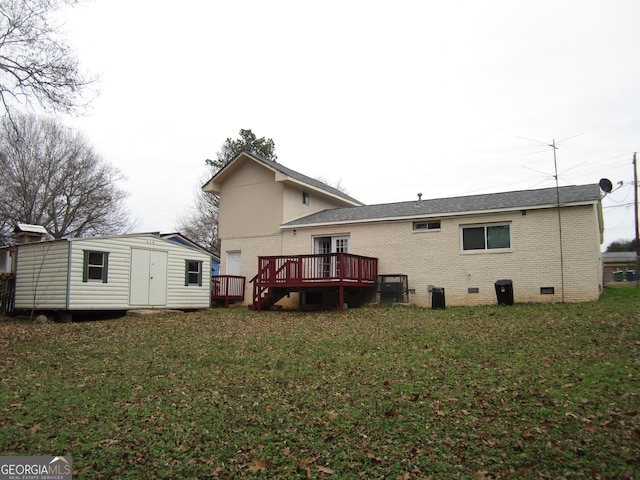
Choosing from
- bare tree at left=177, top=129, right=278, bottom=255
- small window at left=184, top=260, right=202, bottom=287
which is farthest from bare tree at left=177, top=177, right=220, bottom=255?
small window at left=184, top=260, right=202, bottom=287

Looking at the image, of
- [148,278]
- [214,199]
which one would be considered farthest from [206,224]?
[148,278]

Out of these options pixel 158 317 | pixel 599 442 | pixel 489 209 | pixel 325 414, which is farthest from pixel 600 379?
pixel 158 317

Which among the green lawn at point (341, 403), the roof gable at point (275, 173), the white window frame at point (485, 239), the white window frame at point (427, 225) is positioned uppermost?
the roof gable at point (275, 173)

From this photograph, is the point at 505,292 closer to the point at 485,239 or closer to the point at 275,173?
the point at 485,239

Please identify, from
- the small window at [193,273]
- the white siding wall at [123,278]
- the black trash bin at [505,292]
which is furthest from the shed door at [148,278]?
the black trash bin at [505,292]

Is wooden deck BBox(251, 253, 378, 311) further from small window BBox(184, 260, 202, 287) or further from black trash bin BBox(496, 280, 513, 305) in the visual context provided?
black trash bin BBox(496, 280, 513, 305)

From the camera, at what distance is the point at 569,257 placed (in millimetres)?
15508

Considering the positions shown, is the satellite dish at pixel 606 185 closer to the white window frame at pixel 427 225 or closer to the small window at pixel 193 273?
the white window frame at pixel 427 225

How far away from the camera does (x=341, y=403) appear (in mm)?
6520

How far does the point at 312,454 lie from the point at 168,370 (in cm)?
412

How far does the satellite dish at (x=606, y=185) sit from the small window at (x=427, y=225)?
6.29 meters

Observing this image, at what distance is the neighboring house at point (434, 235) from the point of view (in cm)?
1561

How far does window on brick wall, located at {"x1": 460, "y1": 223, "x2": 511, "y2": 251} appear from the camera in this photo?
16.8 m

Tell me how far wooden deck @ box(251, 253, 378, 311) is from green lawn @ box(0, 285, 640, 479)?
556 cm
